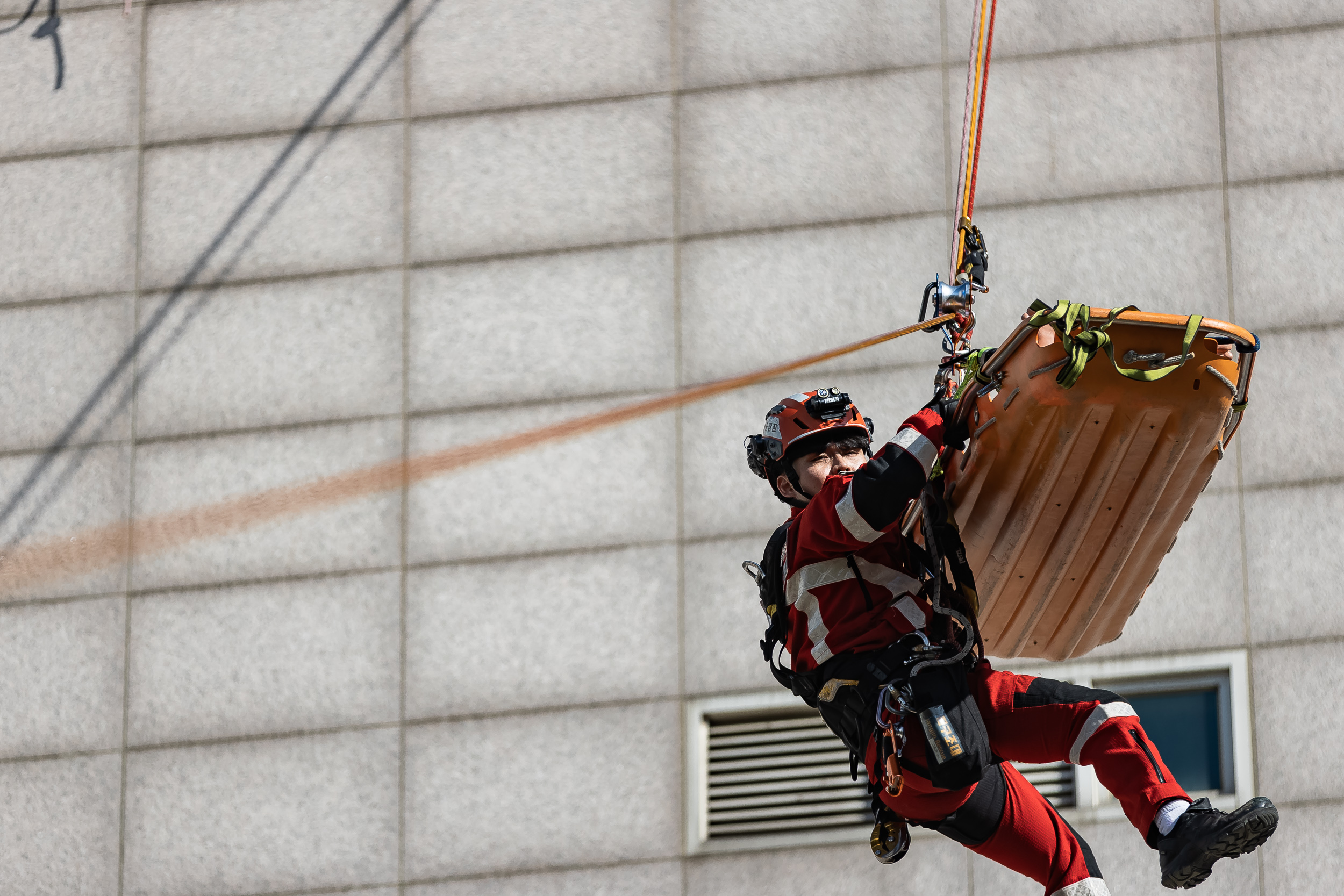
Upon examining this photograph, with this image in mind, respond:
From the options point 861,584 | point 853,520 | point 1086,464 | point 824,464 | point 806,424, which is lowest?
point 861,584

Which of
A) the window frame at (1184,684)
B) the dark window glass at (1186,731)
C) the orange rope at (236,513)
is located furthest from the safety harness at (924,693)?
the orange rope at (236,513)

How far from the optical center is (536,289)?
9383mm

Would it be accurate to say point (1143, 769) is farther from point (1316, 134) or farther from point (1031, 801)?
point (1316, 134)

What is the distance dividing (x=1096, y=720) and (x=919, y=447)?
3.92 feet

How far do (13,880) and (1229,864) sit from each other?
6.97 m

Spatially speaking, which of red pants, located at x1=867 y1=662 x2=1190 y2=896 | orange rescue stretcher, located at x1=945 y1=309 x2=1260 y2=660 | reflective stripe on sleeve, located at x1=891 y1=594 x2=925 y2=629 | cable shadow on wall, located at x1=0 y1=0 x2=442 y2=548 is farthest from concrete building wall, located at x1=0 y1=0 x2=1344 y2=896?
reflective stripe on sleeve, located at x1=891 y1=594 x2=925 y2=629

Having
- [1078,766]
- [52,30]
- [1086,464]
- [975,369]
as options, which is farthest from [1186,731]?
Answer: [52,30]

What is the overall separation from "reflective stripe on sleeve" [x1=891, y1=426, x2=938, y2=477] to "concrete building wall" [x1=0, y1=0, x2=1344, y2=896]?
383 cm

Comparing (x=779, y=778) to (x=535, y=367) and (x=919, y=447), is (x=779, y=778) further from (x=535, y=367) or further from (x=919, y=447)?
(x=919, y=447)

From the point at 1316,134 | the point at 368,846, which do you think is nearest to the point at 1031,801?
the point at 368,846

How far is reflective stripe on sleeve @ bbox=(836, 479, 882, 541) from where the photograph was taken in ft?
16.4

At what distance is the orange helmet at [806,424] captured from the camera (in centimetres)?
554

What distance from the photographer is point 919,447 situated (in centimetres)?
496

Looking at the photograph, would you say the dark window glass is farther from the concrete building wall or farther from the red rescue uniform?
the red rescue uniform
